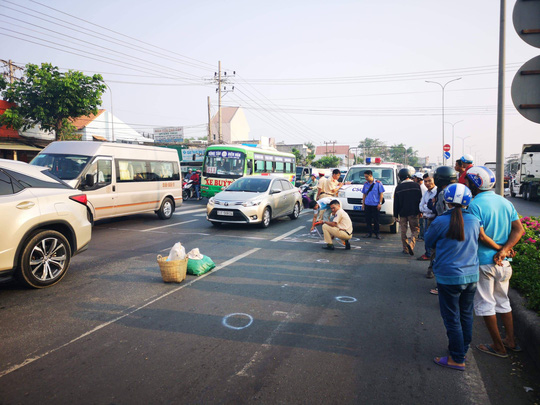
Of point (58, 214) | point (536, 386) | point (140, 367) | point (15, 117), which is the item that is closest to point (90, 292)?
point (58, 214)

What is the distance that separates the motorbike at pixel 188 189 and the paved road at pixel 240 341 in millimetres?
16367

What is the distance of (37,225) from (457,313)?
546cm

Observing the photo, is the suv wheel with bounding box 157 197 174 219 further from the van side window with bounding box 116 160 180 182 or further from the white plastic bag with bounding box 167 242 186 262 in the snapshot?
the white plastic bag with bounding box 167 242 186 262

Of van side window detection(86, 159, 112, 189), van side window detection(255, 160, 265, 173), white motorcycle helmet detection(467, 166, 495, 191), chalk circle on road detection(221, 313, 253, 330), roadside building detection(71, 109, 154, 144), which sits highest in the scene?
roadside building detection(71, 109, 154, 144)

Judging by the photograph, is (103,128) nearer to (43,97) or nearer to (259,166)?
(43,97)

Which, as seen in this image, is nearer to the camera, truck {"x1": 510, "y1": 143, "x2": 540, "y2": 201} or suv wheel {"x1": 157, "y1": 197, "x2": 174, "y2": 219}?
suv wheel {"x1": 157, "y1": 197, "x2": 174, "y2": 219}

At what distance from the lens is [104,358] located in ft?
11.7

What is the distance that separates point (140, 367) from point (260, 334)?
51.5 inches

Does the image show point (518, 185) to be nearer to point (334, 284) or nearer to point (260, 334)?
point (334, 284)

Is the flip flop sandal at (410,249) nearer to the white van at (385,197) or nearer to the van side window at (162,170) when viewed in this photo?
the white van at (385,197)

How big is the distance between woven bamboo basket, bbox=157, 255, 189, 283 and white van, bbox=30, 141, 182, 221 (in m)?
4.85

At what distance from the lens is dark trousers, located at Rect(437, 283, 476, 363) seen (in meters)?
3.49

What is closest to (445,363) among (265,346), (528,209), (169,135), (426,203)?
(265,346)

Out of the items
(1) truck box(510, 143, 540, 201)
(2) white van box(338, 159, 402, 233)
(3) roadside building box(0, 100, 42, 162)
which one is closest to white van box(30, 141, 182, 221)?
(2) white van box(338, 159, 402, 233)
